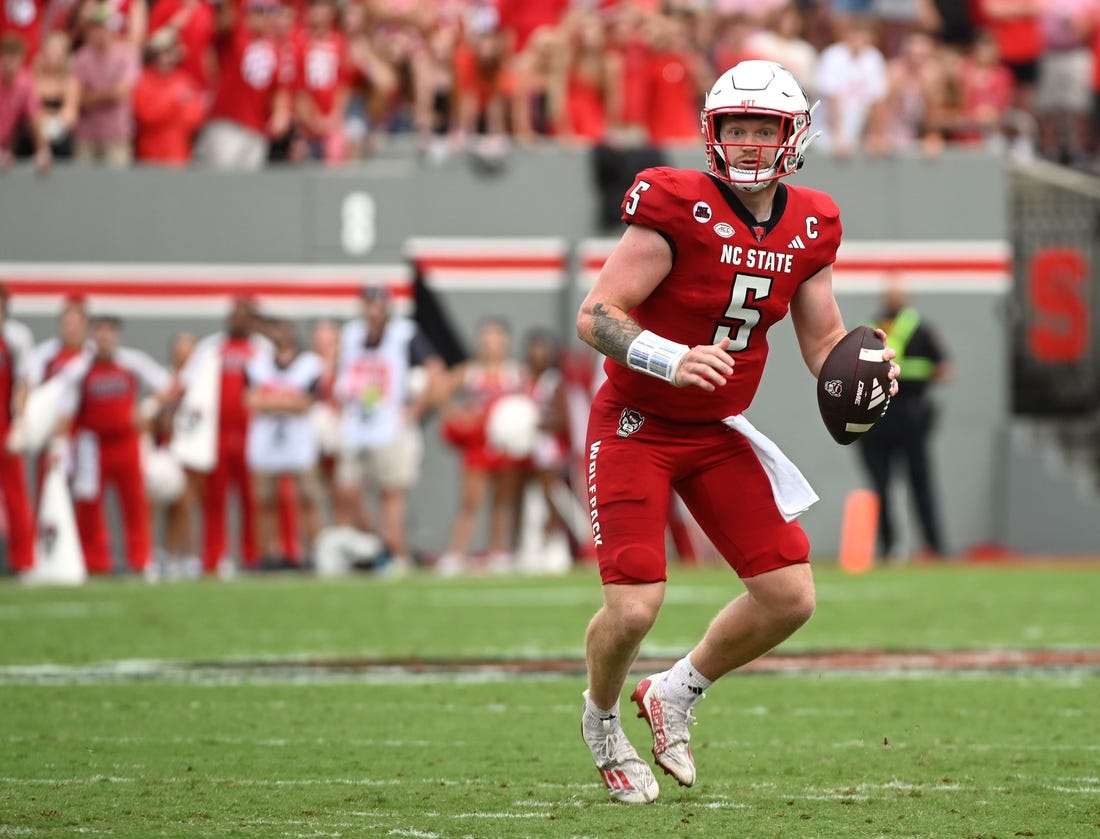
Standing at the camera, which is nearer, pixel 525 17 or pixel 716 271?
pixel 716 271

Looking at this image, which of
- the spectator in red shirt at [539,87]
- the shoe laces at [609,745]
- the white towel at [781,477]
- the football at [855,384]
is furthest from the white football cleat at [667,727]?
the spectator in red shirt at [539,87]

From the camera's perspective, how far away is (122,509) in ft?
50.1

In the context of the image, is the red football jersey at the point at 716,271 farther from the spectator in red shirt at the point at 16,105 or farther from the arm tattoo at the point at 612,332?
the spectator in red shirt at the point at 16,105

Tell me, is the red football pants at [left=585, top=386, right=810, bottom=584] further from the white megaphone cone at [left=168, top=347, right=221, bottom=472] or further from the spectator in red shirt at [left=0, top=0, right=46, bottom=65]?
the spectator in red shirt at [left=0, top=0, right=46, bottom=65]

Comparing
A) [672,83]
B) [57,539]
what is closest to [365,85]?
[672,83]

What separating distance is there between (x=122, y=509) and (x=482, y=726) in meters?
8.79

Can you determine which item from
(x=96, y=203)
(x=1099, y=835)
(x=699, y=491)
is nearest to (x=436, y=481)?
(x=96, y=203)

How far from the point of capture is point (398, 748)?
651cm

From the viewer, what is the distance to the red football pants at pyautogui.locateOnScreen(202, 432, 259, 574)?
15352 mm

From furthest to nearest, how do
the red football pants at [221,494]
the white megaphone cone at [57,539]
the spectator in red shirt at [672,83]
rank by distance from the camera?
1. the spectator in red shirt at [672,83]
2. the red football pants at [221,494]
3. the white megaphone cone at [57,539]

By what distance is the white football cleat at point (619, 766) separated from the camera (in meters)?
5.57

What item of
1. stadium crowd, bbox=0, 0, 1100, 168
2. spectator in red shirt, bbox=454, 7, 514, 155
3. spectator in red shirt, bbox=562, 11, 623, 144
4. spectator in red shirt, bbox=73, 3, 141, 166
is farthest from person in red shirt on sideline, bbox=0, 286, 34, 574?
spectator in red shirt, bbox=562, 11, 623, 144

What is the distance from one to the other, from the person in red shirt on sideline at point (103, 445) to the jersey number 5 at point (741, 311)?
9.92 meters

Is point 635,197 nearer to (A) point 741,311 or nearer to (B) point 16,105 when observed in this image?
(A) point 741,311
